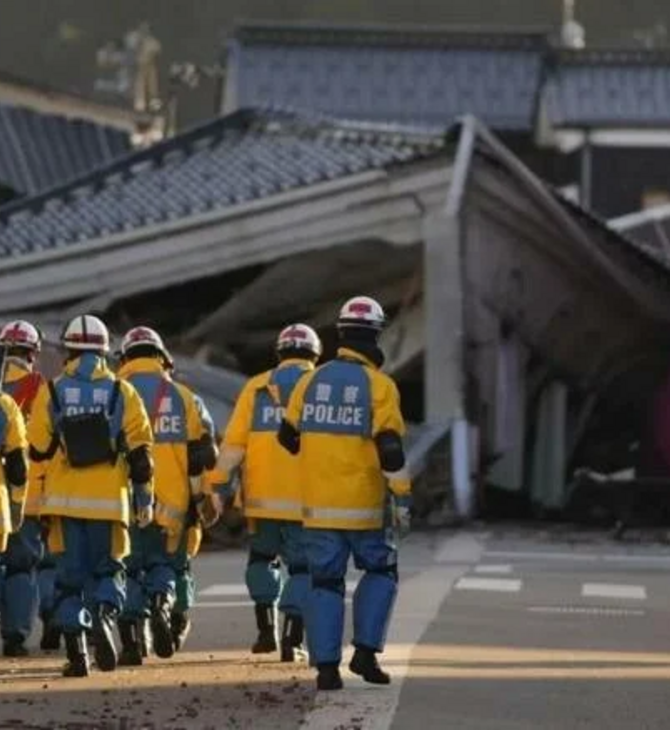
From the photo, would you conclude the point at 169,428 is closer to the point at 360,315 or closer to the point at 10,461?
the point at 10,461

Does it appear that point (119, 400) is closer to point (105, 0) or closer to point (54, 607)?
point (54, 607)

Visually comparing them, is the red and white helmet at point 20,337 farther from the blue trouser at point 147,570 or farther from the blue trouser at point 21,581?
the blue trouser at point 147,570

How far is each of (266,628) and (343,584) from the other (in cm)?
248

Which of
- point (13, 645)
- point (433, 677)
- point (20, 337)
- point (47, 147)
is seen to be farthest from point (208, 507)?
point (47, 147)

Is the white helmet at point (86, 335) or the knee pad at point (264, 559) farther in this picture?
the knee pad at point (264, 559)

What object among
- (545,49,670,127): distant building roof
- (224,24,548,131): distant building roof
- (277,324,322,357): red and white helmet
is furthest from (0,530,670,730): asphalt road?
(224,24,548,131): distant building roof

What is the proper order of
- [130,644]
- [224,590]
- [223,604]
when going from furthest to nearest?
[224,590] → [223,604] → [130,644]

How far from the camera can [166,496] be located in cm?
1418

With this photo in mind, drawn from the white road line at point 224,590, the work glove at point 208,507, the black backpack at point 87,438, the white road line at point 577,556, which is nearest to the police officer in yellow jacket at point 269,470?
the work glove at point 208,507

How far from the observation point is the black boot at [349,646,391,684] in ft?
38.5

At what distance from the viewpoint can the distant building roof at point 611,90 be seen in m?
50.5

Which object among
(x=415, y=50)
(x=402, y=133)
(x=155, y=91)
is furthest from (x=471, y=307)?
(x=155, y=91)

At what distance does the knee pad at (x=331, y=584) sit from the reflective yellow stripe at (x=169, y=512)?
2.50 meters

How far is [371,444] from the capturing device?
11.9m
